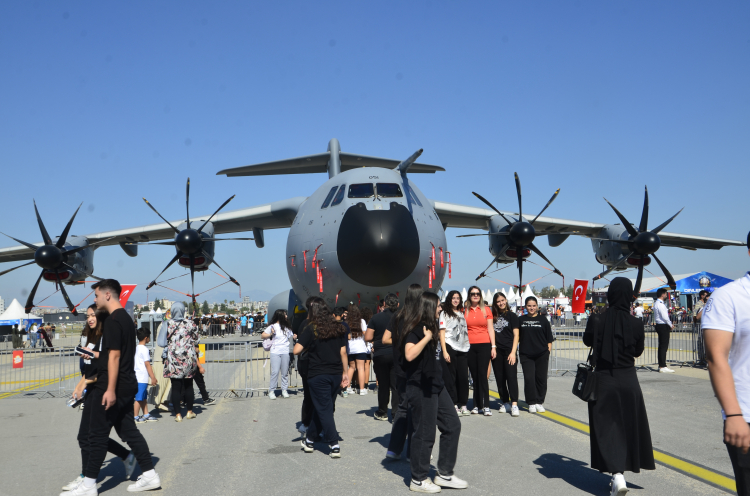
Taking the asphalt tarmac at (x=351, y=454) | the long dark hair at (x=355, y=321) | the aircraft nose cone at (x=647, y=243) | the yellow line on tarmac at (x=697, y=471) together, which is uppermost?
the aircraft nose cone at (x=647, y=243)

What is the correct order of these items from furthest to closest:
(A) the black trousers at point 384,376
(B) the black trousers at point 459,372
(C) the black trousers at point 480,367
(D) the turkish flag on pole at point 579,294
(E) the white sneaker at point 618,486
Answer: (D) the turkish flag on pole at point 579,294
(C) the black trousers at point 480,367
(A) the black trousers at point 384,376
(B) the black trousers at point 459,372
(E) the white sneaker at point 618,486

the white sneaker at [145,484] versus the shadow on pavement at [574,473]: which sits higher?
the white sneaker at [145,484]

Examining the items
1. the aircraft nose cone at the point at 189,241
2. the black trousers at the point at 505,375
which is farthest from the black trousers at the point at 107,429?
the aircraft nose cone at the point at 189,241

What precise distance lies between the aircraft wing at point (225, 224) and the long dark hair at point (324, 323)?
965 cm

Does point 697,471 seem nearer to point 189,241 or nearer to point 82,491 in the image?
point 82,491

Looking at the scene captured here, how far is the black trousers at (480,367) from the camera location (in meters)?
7.91

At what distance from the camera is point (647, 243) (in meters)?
15.2

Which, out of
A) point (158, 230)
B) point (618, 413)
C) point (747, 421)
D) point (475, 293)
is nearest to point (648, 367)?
point (475, 293)

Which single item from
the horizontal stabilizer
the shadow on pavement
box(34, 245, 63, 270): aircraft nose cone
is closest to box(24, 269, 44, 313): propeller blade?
box(34, 245, 63, 270): aircraft nose cone

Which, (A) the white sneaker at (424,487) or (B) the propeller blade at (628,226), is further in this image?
(B) the propeller blade at (628,226)

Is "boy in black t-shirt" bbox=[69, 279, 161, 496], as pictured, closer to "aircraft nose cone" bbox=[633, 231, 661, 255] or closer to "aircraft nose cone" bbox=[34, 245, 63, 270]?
"aircraft nose cone" bbox=[34, 245, 63, 270]

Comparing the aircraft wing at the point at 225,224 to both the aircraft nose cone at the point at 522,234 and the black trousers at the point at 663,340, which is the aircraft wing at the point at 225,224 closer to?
the aircraft nose cone at the point at 522,234

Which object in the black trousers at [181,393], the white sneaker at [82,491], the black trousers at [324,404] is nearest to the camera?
the white sneaker at [82,491]

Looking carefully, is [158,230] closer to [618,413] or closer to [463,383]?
[463,383]
